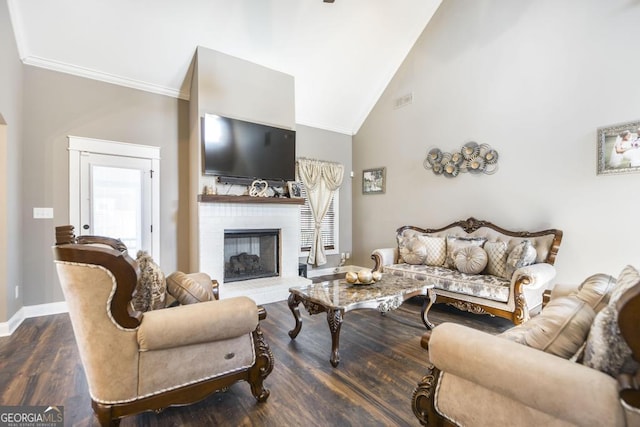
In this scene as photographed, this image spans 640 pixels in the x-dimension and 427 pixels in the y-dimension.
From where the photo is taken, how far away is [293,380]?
2076 millimetres

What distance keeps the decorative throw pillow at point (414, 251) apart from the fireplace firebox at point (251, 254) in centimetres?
190

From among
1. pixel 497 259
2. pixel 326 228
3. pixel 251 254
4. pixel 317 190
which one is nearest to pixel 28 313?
pixel 251 254

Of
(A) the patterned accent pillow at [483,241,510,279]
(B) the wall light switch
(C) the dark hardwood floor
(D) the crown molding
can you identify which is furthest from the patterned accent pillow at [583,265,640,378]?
(D) the crown molding

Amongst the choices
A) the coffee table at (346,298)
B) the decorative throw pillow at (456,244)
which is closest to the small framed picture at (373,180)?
the decorative throw pillow at (456,244)

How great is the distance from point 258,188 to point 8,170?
2595 mm

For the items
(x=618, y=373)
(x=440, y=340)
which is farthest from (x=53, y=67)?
(x=618, y=373)

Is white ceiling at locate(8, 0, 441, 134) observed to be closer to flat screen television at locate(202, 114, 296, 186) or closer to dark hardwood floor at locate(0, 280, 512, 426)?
flat screen television at locate(202, 114, 296, 186)

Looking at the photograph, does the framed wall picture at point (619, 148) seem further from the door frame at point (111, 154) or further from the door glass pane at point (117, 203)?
the door glass pane at point (117, 203)

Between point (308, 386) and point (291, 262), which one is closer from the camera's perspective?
point (308, 386)

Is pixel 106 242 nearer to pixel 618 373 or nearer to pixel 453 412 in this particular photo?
pixel 453 412

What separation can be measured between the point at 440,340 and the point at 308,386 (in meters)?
1.16

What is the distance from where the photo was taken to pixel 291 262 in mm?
4633

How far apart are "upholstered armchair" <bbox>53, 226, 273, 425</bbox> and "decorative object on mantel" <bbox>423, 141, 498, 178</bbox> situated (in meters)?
3.65

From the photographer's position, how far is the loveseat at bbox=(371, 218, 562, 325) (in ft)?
9.70
